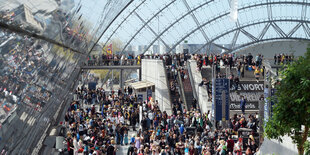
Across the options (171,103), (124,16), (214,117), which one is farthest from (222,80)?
(124,16)

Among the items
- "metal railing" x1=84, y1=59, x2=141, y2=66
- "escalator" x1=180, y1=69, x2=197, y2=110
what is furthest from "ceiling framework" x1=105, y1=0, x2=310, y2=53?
"escalator" x1=180, y1=69, x2=197, y2=110

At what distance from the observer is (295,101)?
319 inches

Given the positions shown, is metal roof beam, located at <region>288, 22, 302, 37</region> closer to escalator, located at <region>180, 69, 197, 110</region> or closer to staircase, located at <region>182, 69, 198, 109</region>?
escalator, located at <region>180, 69, 197, 110</region>

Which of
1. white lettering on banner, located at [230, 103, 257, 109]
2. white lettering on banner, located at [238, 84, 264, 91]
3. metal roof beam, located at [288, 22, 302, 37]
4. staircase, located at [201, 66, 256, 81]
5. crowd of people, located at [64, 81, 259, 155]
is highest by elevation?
metal roof beam, located at [288, 22, 302, 37]

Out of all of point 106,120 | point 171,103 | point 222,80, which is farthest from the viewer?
point 171,103

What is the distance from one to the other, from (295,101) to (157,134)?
572 inches

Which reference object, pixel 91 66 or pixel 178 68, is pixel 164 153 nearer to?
pixel 178 68

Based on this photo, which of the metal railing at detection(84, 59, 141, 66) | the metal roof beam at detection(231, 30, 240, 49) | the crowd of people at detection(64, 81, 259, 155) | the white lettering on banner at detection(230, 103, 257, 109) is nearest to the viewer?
the crowd of people at detection(64, 81, 259, 155)

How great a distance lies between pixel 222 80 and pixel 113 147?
7776mm

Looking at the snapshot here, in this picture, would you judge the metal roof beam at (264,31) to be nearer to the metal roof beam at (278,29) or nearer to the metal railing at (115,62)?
the metal roof beam at (278,29)

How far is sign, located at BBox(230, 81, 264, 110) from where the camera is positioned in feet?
101

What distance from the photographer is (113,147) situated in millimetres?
18500

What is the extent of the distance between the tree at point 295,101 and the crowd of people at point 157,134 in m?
7.65

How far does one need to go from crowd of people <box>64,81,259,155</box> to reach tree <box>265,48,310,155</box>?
25.1 ft
